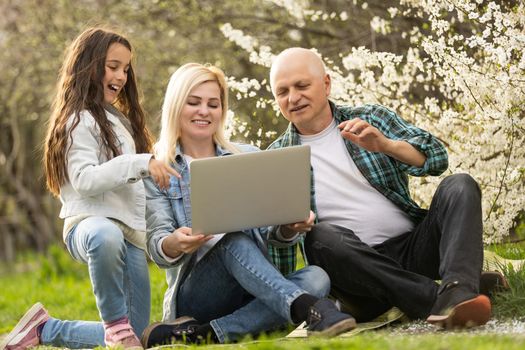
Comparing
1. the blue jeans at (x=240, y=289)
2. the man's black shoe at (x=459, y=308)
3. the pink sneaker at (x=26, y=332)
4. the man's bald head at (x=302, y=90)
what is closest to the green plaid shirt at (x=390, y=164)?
the man's bald head at (x=302, y=90)

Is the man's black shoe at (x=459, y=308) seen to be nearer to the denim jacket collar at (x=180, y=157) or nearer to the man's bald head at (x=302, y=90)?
the man's bald head at (x=302, y=90)

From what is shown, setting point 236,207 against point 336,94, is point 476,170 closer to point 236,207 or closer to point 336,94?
point 336,94

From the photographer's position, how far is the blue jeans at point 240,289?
11.9 feet

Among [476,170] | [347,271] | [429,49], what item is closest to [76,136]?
[347,271]

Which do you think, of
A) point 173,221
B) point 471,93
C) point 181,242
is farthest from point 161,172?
point 471,93

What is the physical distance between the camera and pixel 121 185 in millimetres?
3787

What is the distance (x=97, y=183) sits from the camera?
3760 mm

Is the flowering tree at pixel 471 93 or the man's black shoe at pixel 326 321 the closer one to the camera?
the man's black shoe at pixel 326 321

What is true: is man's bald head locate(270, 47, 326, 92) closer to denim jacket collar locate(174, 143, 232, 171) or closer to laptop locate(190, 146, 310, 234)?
denim jacket collar locate(174, 143, 232, 171)

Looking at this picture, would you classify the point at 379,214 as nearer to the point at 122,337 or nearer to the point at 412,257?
the point at 412,257

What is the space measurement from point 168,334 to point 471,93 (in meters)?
1.96

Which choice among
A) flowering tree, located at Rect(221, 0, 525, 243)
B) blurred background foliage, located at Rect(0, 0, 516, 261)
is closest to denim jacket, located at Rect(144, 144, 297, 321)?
flowering tree, located at Rect(221, 0, 525, 243)

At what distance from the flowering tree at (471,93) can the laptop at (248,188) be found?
1268 mm

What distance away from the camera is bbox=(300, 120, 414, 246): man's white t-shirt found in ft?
13.1
